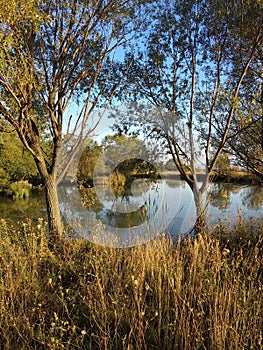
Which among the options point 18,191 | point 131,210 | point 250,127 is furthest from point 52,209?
point 18,191

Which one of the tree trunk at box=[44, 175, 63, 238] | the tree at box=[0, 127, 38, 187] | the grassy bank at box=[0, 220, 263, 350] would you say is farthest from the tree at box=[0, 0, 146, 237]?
the tree at box=[0, 127, 38, 187]

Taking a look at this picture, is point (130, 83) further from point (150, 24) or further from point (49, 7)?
point (49, 7)

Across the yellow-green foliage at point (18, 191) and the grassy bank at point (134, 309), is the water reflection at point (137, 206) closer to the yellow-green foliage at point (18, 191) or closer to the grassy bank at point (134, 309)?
the grassy bank at point (134, 309)

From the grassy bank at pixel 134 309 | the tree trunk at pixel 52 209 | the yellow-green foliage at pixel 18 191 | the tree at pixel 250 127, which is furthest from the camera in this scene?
the yellow-green foliage at pixel 18 191

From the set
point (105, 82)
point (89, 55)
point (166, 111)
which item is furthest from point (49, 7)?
point (166, 111)

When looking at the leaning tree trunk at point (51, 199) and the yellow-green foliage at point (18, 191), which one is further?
the yellow-green foliage at point (18, 191)

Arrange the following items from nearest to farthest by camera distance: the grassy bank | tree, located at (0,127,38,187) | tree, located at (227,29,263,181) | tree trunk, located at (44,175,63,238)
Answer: the grassy bank, tree trunk, located at (44,175,63,238), tree, located at (227,29,263,181), tree, located at (0,127,38,187)

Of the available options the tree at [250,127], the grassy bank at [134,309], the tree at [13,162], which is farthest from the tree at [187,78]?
the tree at [13,162]

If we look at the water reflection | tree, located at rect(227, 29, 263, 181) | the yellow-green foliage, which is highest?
tree, located at rect(227, 29, 263, 181)

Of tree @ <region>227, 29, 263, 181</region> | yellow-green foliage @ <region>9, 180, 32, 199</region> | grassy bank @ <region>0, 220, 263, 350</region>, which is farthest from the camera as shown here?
yellow-green foliage @ <region>9, 180, 32, 199</region>

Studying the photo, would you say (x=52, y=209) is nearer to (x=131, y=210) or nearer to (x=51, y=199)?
(x=51, y=199)

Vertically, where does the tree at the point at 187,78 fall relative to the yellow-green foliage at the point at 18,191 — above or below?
above

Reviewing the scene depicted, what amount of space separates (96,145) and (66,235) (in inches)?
75.5

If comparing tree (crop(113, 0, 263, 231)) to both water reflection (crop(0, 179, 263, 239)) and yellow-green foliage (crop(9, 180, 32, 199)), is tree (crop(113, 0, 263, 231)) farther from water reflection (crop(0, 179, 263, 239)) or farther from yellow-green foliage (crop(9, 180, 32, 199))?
yellow-green foliage (crop(9, 180, 32, 199))
